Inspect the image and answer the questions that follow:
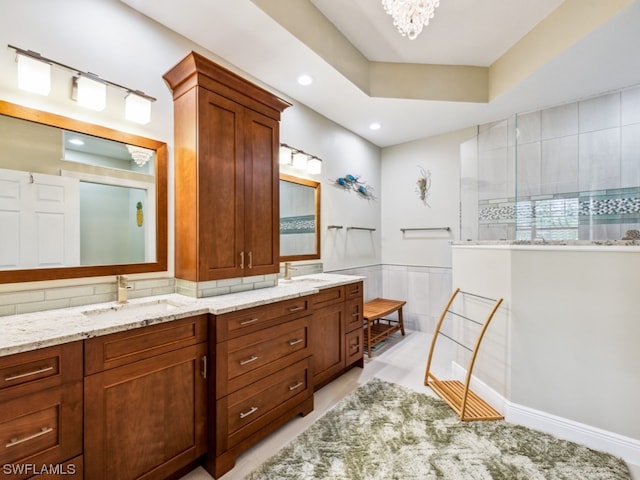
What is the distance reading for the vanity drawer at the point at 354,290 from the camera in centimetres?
294

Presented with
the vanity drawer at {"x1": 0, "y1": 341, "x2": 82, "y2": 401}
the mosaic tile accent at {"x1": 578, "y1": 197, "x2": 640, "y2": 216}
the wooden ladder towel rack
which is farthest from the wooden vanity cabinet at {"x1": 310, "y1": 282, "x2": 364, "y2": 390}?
the mosaic tile accent at {"x1": 578, "y1": 197, "x2": 640, "y2": 216}

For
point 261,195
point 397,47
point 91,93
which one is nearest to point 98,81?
point 91,93

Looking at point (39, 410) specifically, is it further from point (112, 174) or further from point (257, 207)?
point (257, 207)

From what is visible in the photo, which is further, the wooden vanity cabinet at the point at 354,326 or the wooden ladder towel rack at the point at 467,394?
the wooden vanity cabinet at the point at 354,326

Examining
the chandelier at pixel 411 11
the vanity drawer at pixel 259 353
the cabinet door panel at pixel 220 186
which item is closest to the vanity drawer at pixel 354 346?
the vanity drawer at pixel 259 353

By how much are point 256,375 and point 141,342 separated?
73 centimetres

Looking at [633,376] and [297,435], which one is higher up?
[633,376]

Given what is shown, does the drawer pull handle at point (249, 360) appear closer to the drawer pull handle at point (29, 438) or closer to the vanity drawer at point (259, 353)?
the vanity drawer at point (259, 353)

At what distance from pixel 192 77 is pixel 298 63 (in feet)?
3.29

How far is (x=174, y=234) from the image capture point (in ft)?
7.08

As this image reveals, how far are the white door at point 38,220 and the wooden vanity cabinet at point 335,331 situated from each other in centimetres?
158

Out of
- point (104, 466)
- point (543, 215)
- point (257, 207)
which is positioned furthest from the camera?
point (543, 215)

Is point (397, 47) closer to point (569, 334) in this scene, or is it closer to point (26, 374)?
point (569, 334)

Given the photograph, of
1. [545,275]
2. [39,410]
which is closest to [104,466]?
[39,410]
